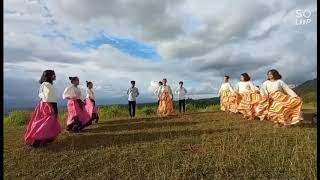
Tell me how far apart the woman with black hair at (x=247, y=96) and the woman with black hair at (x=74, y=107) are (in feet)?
19.2

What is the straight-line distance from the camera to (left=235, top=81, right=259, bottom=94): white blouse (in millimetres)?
19431

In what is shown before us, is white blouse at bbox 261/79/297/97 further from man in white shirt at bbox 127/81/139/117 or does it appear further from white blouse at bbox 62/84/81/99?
man in white shirt at bbox 127/81/139/117

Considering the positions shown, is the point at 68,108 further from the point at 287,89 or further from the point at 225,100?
the point at 225,100

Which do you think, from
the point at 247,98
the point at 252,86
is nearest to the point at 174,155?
the point at 247,98

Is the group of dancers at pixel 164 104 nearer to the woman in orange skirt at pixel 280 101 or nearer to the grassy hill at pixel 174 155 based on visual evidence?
the woman in orange skirt at pixel 280 101

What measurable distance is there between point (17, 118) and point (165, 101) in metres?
6.91

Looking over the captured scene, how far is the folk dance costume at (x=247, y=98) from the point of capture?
719 inches

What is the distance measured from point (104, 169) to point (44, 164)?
4.98ft

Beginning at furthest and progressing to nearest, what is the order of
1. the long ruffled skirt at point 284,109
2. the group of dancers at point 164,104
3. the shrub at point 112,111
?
the shrub at point 112,111
the long ruffled skirt at point 284,109
the group of dancers at point 164,104

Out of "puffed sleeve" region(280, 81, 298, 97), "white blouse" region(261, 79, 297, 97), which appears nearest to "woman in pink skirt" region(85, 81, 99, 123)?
"white blouse" region(261, 79, 297, 97)

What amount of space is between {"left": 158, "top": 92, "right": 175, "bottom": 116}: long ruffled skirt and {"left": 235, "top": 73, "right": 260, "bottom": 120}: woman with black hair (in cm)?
312

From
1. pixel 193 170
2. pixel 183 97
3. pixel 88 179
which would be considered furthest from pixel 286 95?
pixel 183 97

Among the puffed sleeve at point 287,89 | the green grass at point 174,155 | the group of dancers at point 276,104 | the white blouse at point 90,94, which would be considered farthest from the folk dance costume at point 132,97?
the puffed sleeve at point 287,89

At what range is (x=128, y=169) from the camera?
936 centimetres
